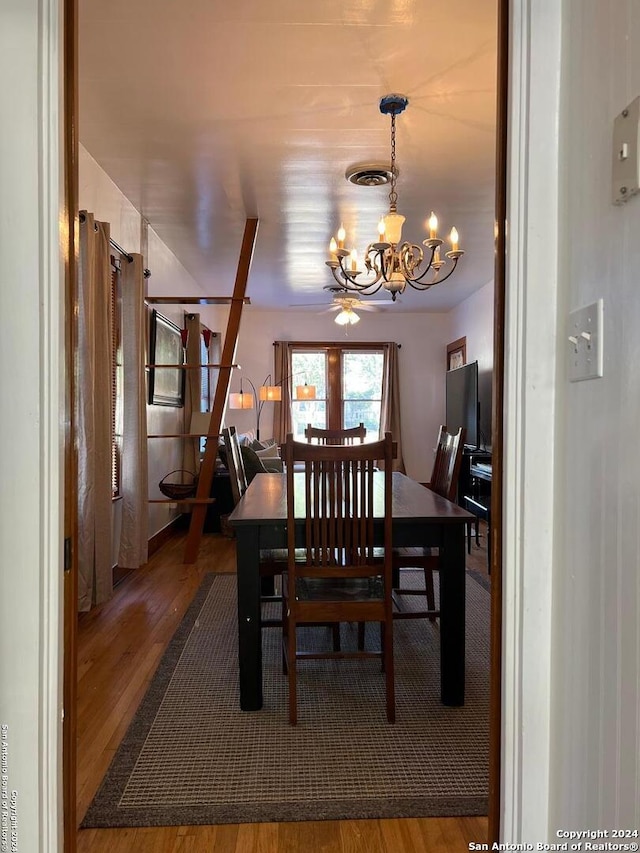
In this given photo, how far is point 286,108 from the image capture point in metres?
2.66

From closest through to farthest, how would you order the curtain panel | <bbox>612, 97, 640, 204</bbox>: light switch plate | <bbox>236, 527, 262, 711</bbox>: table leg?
<bbox>612, 97, 640, 204</bbox>: light switch plate, <bbox>236, 527, 262, 711</bbox>: table leg, the curtain panel

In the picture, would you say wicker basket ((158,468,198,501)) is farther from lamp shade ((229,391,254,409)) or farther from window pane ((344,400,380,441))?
window pane ((344,400,380,441))

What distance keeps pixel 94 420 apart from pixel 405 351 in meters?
5.84

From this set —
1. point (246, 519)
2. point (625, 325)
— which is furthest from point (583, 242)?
point (246, 519)

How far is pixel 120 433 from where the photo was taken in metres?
3.85

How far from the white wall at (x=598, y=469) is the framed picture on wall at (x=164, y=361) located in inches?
157

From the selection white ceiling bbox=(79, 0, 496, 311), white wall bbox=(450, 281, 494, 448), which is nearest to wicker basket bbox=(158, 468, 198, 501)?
white ceiling bbox=(79, 0, 496, 311)

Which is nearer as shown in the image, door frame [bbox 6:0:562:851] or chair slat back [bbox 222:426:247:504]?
door frame [bbox 6:0:562:851]

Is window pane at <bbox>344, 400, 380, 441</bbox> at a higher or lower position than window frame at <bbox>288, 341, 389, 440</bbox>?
lower

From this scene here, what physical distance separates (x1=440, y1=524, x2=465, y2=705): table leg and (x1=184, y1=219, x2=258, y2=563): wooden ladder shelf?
8.01 ft

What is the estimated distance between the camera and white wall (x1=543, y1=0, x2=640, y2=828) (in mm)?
728

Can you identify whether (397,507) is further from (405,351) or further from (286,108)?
(405,351)

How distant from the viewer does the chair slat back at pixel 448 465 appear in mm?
2736

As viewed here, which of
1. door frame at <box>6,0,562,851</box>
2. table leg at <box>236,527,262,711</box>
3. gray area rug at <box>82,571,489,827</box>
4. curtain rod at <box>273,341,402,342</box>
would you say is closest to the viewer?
door frame at <box>6,0,562,851</box>
